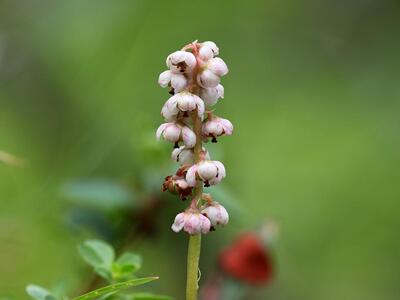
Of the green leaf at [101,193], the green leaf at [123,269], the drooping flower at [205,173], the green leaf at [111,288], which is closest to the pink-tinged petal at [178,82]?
the drooping flower at [205,173]

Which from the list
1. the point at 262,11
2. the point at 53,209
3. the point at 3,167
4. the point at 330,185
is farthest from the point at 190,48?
the point at 262,11

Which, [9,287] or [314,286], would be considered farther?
[314,286]

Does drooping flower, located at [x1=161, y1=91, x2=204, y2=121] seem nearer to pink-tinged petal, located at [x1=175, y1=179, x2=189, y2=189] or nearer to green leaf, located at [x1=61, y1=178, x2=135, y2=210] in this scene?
pink-tinged petal, located at [x1=175, y1=179, x2=189, y2=189]

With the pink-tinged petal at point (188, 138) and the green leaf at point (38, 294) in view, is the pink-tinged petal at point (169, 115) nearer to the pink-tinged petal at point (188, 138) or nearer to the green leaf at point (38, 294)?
the pink-tinged petal at point (188, 138)

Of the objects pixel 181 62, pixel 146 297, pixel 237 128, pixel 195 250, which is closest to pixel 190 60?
pixel 181 62

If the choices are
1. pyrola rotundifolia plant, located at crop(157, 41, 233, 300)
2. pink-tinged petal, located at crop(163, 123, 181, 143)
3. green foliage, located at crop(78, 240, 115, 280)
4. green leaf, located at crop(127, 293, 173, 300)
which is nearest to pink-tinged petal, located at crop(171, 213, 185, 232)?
pyrola rotundifolia plant, located at crop(157, 41, 233, 300)

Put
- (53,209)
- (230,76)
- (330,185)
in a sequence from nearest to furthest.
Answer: (53,209) < (330,185) < (230,76)

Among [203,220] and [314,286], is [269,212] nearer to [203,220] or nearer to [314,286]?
[314,286]
